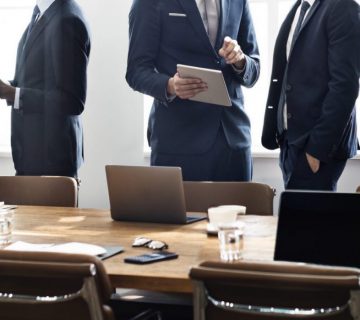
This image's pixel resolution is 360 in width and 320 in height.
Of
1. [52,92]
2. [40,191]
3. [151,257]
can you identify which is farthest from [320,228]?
[52,92]

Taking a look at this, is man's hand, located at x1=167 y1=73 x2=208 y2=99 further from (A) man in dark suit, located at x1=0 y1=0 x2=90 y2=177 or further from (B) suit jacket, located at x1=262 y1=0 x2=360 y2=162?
(A) man in dark suit, located at x1=0 y1=0 x2=90 y2=177

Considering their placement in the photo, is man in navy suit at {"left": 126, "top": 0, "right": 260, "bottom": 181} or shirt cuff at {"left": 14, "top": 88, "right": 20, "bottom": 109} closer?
man in navy suit at {"left": 126, "top": 0, "right": 260, "bottom": 181}

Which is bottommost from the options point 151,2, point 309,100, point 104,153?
point 104,153

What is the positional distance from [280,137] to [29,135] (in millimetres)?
1677

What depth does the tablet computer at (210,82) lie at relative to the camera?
326 cm

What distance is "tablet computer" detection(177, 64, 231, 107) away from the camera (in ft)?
10.7

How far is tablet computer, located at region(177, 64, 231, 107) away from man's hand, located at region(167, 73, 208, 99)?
0.03m

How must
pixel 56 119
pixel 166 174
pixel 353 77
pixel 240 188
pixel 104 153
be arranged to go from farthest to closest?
pixel 104 153 → pixel 56 119 → pixel 353 77 → pixel 240 188 → pixel 166 174


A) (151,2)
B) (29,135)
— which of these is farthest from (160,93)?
(29,135)

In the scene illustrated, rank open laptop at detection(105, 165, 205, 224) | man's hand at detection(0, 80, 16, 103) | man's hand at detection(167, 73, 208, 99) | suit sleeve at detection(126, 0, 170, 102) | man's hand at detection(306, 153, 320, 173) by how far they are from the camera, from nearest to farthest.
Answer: open laptop at detection(105, 165, 205, 224) → man's hand at detection(167, 73, 208, 99) → man's hand at detection(306, 153, 320, 173) → suit sleeve at detection(126, 0, 170, 102) → man's hand at detection(0, 80, 16, 103)

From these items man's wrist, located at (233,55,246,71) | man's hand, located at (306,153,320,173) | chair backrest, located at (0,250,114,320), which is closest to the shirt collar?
man's wrist, located at (233,55,246,71)

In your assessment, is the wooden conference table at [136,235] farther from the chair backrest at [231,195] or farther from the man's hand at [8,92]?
the man's hand at [8,92]

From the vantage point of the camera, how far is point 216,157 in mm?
3875

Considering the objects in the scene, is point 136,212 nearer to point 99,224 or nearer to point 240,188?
point 99,224
